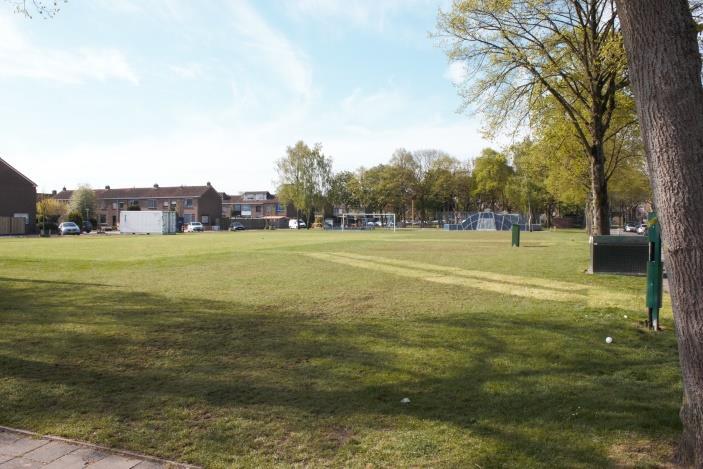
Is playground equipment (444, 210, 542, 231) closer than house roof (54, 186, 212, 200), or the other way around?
playground equipment (444, 210, 542, 231)

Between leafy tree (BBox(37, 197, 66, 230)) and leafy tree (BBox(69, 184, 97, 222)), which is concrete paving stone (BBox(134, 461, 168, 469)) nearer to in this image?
leafy tree (BBox(37, 197, 66, 230))

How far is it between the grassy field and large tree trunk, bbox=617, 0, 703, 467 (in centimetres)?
90

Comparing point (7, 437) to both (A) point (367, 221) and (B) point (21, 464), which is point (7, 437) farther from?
(A) point (367, 221)

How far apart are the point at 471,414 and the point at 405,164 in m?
94.4

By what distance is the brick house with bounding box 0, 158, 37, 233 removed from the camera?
6375 cm

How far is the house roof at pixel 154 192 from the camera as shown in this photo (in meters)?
108

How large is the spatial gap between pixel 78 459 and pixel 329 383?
2.38 m

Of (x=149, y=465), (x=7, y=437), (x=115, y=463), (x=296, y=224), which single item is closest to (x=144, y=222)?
(x=296, y=224)

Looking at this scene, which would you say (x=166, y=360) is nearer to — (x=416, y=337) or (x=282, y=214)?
(x=416, y=337)

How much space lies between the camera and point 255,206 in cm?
13362

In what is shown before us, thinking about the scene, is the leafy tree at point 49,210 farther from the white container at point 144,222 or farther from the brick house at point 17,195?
the white container at point 144,222

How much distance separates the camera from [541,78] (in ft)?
58.0

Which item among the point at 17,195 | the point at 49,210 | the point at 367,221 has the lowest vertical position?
the point at 367,221

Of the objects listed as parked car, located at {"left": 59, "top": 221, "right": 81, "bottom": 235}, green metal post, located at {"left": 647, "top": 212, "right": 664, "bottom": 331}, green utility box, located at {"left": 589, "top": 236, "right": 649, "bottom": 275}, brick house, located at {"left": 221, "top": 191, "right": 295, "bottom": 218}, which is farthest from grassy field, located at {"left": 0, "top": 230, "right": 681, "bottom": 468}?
brick house, located at {"left": 221, "top": 191, "right": 295, "bottom": 218}
